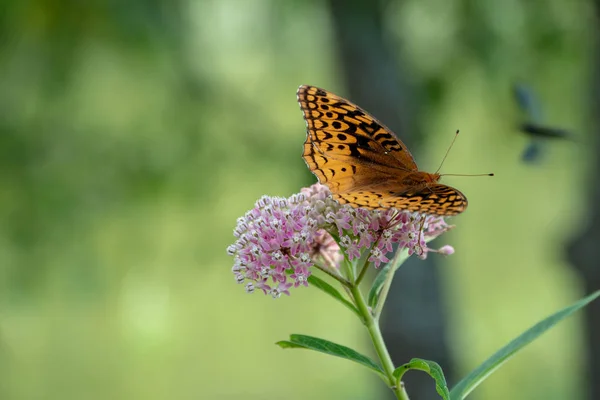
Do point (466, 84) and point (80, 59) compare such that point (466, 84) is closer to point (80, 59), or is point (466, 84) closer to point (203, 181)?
point (203, 181)

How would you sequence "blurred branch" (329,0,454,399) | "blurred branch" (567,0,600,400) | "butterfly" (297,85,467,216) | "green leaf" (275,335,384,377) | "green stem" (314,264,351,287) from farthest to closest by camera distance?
"blurred branch" (329,0,454,399)
"blurred branch" (567,0,600,400)
"butterfly" (297,85,467,216)
"green stem" (314,264,351,287)
"green leaf" (275,335,384,377)

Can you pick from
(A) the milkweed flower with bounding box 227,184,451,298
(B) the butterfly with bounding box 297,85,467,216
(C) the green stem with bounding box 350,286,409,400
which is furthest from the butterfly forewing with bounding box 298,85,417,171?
(C) the green stem with bounding box 350,286,409,400

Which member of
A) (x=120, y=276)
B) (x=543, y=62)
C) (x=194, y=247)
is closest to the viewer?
→ (x=543, y=62)

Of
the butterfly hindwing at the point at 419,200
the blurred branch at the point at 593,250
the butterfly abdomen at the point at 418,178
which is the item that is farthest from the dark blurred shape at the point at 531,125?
the blurred branch at the point at 593,250

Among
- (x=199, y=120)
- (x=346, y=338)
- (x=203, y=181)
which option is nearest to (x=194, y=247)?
(x=203, y=181)

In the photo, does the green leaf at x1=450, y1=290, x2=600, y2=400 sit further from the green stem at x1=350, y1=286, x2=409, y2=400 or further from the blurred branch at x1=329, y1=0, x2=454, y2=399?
the blurred branch at x1=329, y1=0, x2=454, y2=399

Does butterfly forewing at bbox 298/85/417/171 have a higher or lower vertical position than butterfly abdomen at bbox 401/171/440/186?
higher
